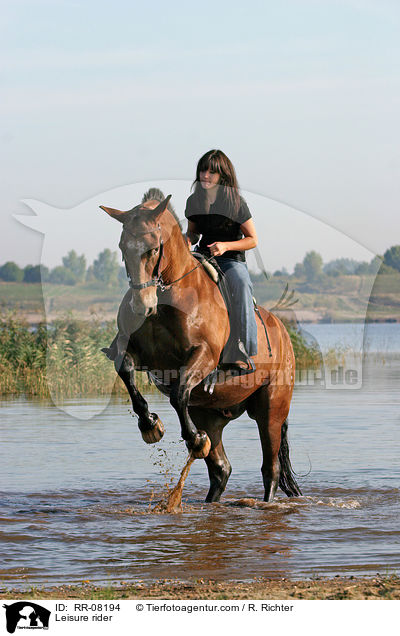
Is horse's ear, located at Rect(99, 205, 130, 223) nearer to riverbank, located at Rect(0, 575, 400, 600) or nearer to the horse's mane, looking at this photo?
the horse's mane

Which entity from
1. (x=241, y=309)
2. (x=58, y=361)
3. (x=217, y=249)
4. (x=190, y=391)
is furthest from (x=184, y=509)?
(x=58, y=361)

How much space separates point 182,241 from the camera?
26.0ft

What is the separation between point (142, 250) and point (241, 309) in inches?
63.8

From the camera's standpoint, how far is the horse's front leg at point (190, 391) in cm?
775

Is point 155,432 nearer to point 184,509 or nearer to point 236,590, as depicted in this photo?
point 184,509

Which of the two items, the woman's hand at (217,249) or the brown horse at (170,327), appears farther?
the woman's hand at (217,249)

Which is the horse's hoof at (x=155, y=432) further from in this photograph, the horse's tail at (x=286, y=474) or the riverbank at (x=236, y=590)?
the horse's tail at (x=286, y=474)

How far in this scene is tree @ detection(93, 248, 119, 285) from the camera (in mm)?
9953

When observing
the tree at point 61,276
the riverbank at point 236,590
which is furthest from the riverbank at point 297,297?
the riverbank at point 236,590

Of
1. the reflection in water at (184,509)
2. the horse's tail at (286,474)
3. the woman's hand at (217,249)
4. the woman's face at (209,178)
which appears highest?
the woman's face at (209,178)

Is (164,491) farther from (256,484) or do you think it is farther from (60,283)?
(60,283)

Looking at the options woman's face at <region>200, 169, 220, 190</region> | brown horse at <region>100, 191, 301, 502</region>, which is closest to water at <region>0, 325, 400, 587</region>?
brown horse at <region>100, 191, 301, 502</region>

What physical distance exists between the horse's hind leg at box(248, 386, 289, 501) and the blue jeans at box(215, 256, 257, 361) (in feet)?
3.35
